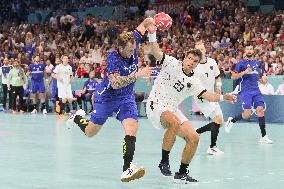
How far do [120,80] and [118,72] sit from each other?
16 centimetres

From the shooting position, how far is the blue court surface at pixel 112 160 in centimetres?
1195

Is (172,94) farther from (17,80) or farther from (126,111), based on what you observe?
(17,80)

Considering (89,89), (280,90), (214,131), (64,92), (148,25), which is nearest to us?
(148,25)

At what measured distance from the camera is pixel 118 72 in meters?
12.0

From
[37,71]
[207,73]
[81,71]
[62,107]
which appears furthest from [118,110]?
[37,71]

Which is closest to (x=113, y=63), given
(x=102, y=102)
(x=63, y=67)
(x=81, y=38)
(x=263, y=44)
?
(x=102, y=102)

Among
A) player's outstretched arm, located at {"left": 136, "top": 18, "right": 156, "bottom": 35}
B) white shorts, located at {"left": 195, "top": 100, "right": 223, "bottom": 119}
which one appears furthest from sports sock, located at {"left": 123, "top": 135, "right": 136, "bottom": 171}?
white shorts, located at {"left": 195, "top": 100, "right": 223, "bottom": 119}

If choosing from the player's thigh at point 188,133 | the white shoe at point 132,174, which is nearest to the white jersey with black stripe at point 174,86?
the player's thigh at point 188,133

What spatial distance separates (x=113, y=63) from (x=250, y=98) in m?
9.26

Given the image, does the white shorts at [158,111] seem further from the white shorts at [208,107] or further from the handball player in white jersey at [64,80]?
the handball player in white jersey at [64,80]

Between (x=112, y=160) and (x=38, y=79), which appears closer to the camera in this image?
(x=112, y=160)

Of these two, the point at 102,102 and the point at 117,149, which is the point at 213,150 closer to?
the point at 117,149

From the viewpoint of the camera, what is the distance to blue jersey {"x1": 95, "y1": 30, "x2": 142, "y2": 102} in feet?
39.4

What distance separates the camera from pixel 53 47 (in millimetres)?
39469
